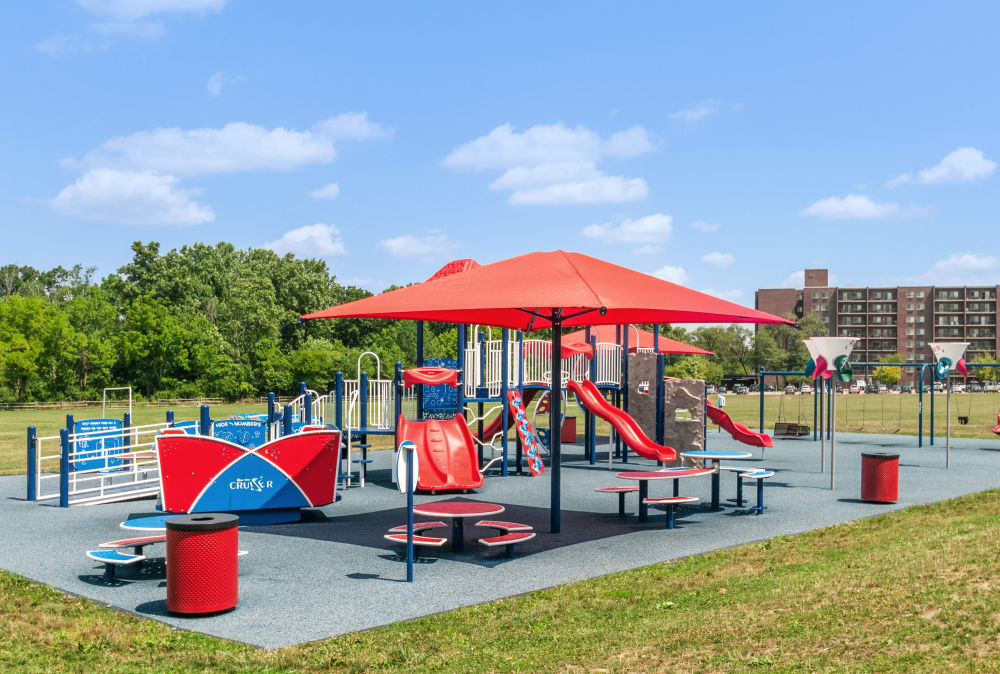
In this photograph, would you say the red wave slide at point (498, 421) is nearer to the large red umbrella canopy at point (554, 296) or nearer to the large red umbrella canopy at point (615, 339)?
the large red umbrella canopy at point (615, 339)

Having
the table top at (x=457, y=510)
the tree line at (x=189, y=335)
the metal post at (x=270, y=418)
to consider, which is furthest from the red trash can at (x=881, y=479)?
the tree line at (x=189, y=335)

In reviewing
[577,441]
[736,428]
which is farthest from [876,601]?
[577,441]

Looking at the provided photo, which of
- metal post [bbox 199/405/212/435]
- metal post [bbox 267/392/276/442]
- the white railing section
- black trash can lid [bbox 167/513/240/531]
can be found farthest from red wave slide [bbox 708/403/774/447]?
black trash can lid [bbox 167/513/240/531]

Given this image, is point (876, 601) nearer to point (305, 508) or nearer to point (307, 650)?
point (307, 650)

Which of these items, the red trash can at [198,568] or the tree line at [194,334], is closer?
the red trash can at [198,568]

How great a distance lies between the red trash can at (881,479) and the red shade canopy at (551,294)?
335 centimetres

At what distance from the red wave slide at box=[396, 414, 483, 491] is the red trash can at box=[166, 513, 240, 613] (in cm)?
791

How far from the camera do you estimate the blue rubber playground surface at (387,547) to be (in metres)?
7.60

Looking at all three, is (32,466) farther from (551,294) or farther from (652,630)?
(652,630)

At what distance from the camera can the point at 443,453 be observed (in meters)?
15.8

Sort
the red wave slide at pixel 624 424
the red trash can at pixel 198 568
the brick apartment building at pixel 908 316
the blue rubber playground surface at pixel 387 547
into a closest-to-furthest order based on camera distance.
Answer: the red trash can at pixel 198 568 → the blue rubber playground surface at pixel 387 547 → the red wave slide at pixel 624 424 → the brick apartment building at pixel 908 316

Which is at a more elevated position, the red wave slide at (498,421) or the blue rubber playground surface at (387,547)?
the red wave slide at (498,421)

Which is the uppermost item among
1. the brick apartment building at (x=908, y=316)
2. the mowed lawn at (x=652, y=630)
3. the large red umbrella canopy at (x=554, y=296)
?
the brick apartment building at (x=908, y=316)

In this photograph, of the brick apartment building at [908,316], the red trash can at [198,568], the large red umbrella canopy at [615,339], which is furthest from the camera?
the brick apartment building at [908,316]
